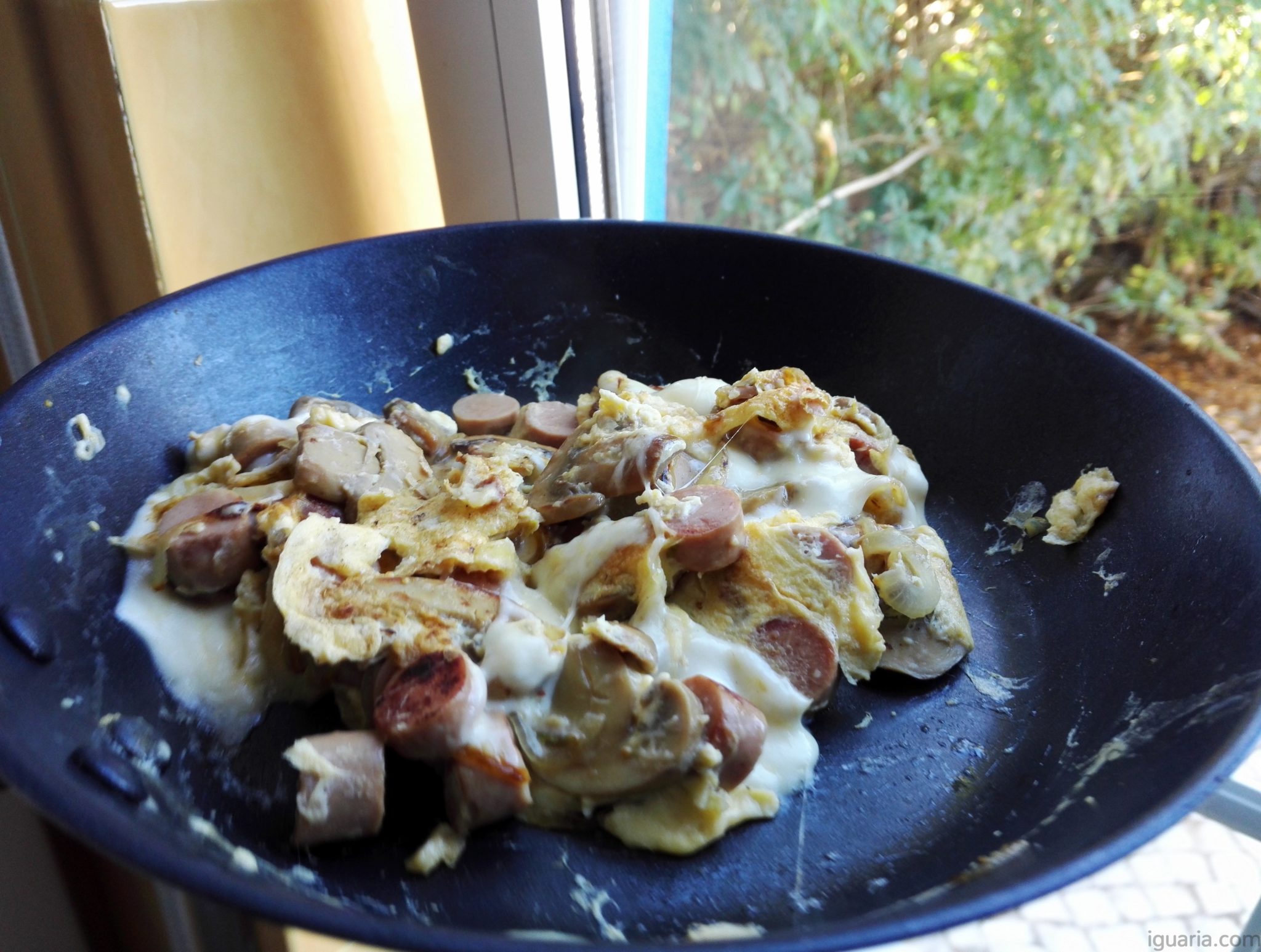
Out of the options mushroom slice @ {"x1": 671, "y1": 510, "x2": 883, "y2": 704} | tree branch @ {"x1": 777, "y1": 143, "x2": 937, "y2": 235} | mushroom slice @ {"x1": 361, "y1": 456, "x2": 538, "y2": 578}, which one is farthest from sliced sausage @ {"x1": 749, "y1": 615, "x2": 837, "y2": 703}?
tree branch @ {"x1": 777, "y1": 143, "x2": 937, "y2": 235}

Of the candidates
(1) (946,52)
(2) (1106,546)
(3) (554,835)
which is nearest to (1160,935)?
(2) (1106,546)

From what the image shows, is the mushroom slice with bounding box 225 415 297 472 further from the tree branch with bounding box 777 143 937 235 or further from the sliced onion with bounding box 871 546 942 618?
the tree branch with bounding box 777 143 937 235

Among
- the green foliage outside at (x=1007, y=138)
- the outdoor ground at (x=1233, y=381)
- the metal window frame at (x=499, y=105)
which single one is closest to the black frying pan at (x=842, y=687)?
the metal window frame at (x=499, y=105)

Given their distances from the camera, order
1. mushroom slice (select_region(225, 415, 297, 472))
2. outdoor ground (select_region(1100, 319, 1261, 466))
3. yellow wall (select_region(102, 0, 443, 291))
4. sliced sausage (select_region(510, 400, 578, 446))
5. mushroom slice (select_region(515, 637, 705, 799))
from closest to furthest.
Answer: mushroom slice (select_region(515, 637, 705, 799))
mushroom slice (select_region(225, 415, 297, 472))
sliced sausage (select_region(510, 400, 578, 446))
yellow wall (select_region(102, 0, 443, 291))
outdoor ground (select_region(1100, 319, 1261, 466))

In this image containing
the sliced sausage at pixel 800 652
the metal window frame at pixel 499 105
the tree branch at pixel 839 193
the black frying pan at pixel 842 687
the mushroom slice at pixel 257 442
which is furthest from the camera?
the tree branch at pixel 839 193

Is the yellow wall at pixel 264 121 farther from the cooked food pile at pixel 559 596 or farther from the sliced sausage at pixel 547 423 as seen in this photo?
the sliced sausage at pixel 547 423
